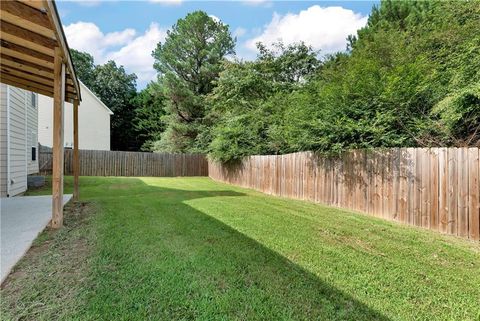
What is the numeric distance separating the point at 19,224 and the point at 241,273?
146 inches

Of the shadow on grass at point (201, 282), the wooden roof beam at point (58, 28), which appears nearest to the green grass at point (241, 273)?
the shadow on grass at point (201, 282)

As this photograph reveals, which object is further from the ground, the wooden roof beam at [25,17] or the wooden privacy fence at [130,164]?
the wooden roof beam at [25,17]

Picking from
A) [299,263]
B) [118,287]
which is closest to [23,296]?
[118,287]

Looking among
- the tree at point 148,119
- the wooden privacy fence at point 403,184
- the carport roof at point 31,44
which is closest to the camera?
the carport roof at point 31,44

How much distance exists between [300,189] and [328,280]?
19.9 feet

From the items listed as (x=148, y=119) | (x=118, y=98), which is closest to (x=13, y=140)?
(x=148, y=119)

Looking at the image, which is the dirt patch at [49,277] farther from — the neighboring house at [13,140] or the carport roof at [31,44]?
the neighboring house at [13,140]

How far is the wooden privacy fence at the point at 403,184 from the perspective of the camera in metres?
4.50

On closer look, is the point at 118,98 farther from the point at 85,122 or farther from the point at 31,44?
the point at 31,44

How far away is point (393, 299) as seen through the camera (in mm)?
2572

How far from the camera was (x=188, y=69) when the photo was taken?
2447cm

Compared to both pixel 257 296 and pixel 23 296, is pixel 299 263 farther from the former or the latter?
pixel 23 296

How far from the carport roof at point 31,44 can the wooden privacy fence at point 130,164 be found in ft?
37.3

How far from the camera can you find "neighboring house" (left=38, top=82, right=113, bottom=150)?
19875mm
